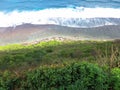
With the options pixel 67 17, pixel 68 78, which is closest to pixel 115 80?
pixel 68 78

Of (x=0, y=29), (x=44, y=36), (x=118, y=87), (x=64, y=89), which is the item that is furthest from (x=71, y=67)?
(x=0, y=29)

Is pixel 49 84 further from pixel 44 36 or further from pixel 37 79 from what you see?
pixel 44 36

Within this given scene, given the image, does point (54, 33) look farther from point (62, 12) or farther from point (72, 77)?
point (72, 77)

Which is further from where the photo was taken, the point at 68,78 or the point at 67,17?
the point at 67,17

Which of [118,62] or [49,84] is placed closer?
[49,84]

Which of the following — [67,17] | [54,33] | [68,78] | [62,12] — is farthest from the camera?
[62,12]

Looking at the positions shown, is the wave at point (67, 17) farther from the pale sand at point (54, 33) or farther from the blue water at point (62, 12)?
the pale sand at point (54, 33)

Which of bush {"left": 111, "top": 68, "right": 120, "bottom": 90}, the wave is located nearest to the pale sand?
the wave
